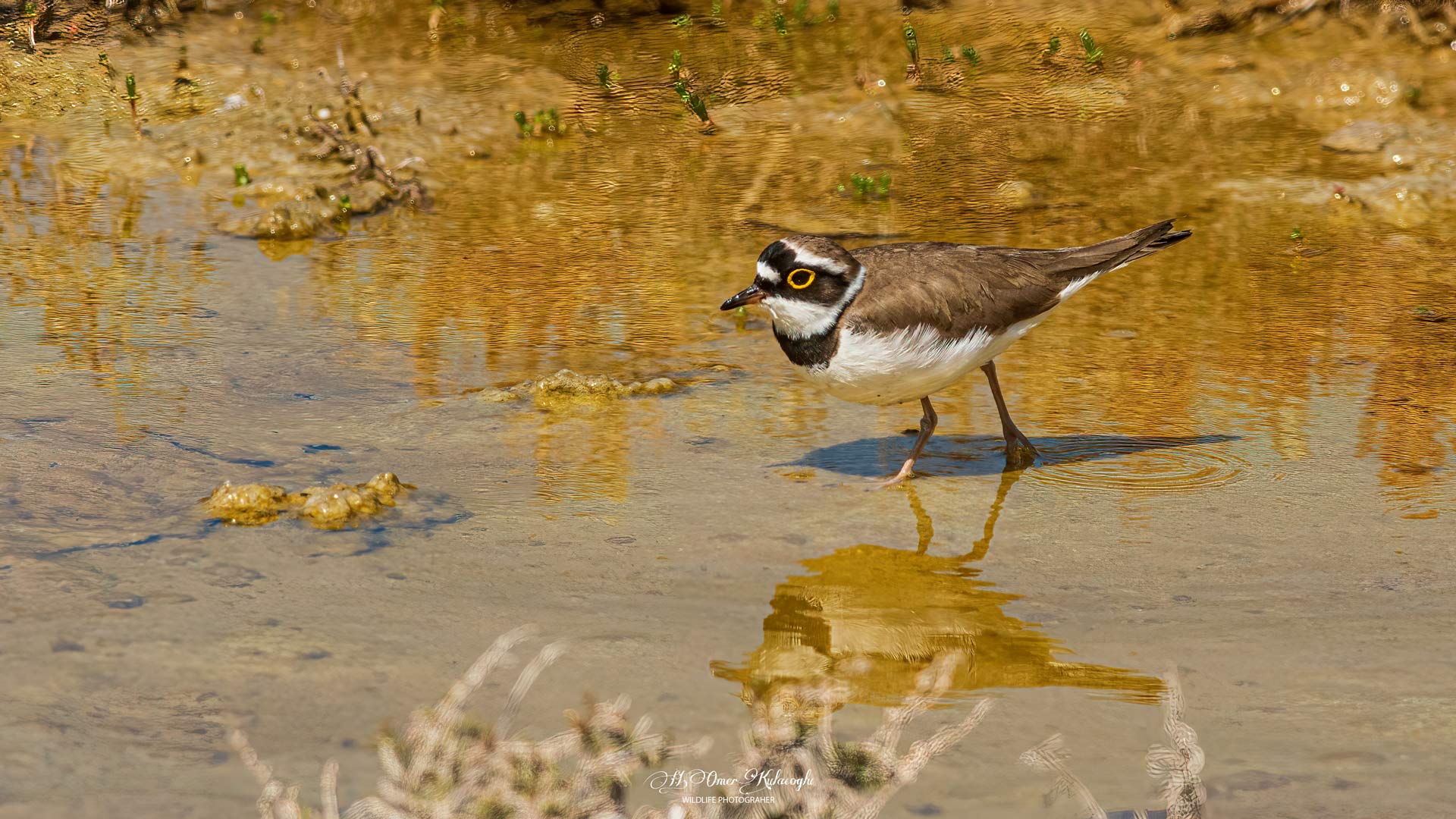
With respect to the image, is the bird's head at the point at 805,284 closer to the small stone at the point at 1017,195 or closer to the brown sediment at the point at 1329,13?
the small stone at the point at 1017,195

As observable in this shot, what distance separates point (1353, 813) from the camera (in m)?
3.85

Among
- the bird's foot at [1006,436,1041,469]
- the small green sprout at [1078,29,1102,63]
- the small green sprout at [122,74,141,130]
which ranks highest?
the small green sprout at [1078,29,1102,63]

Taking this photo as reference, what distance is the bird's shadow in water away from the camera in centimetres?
652

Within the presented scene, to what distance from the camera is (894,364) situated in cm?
610

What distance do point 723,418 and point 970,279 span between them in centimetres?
132

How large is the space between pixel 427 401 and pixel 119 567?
2087 mm

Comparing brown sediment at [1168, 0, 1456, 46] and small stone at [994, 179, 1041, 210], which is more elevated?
brown sediment at [1168, 0, 1456, 46]

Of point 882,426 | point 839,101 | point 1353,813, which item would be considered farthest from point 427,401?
point 839,101

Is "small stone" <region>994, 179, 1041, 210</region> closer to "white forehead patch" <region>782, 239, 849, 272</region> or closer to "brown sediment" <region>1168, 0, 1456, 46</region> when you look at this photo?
"brown sediment" <region>1168, 0, 1456, 46</region>

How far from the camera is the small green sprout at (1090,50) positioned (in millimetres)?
11875

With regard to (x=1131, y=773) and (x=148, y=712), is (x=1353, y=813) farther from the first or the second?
(x=148, y=712)

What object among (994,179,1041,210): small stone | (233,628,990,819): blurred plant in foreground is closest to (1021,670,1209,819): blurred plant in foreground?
(233,628,990,819): blurred plant in foreground

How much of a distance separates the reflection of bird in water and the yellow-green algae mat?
1683 millimetres

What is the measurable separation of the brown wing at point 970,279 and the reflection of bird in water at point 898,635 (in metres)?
1.04
